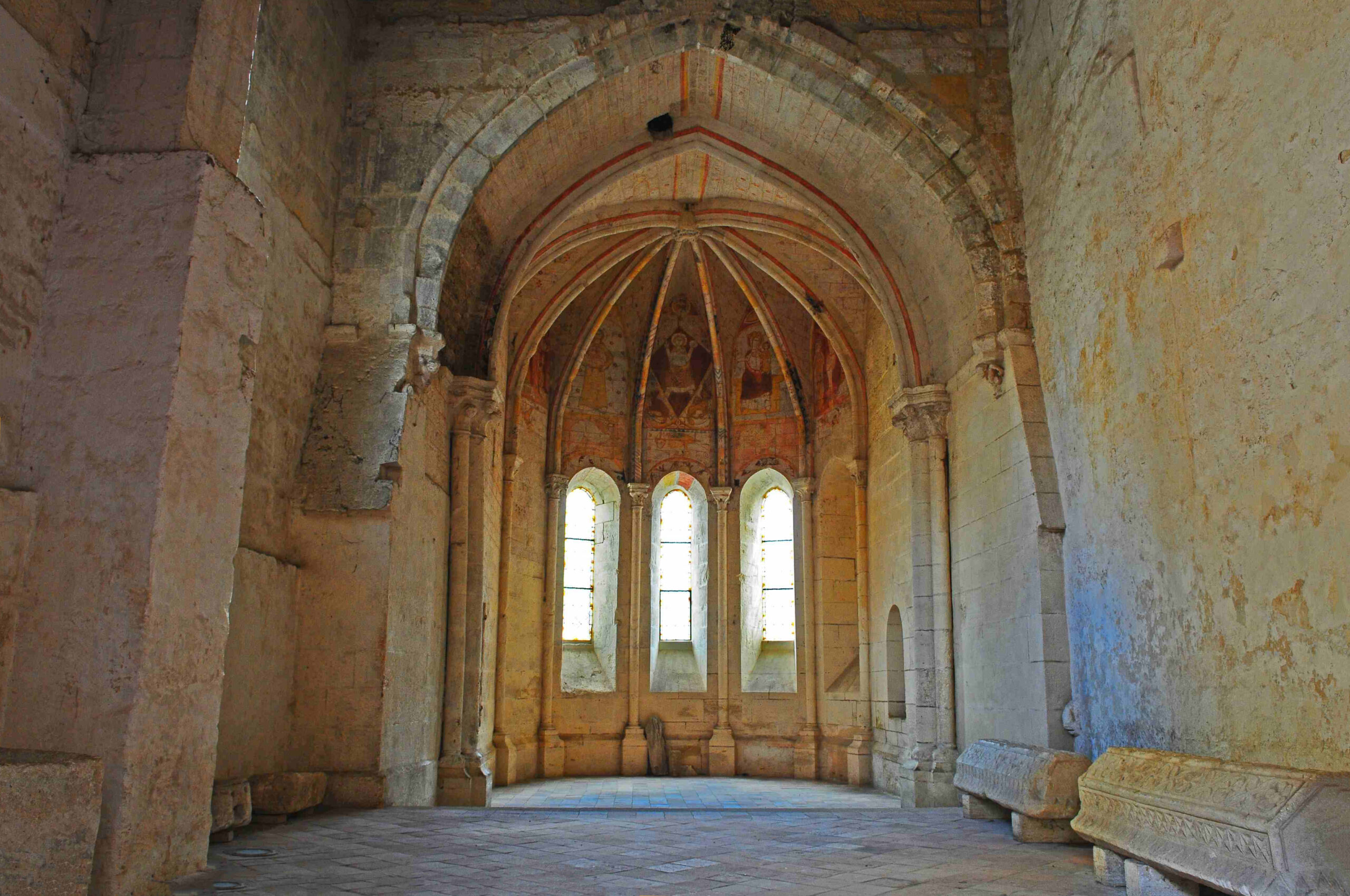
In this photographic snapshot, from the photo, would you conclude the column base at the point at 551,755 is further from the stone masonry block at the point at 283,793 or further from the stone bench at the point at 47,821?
the stone bench at the point at 47,821

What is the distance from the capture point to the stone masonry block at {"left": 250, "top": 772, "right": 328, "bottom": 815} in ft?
22.5

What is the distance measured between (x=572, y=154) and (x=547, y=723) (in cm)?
793

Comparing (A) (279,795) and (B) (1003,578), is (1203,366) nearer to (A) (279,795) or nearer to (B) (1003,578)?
(B) (1003,578)

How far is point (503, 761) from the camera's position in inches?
512

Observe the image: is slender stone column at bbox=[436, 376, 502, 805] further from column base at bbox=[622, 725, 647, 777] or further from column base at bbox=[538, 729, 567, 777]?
column base at bbox=[622, 725, 647, 777]

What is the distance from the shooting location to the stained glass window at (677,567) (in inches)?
619

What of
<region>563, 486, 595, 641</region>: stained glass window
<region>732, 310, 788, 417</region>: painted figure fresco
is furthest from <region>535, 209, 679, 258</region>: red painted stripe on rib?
<region>563, 486, 595, 641</region>: stained glass window

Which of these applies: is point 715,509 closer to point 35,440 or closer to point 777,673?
point 777,673

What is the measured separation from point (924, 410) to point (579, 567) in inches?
275

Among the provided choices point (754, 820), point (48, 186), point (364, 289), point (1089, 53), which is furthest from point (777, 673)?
point (48, 186)

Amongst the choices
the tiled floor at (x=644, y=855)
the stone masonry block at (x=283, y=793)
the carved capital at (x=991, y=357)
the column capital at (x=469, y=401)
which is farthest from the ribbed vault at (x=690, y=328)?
the tiled floor at (x=644, y=855)

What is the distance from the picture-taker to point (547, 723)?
47.3ft

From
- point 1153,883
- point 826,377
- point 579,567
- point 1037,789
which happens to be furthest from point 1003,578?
point 579,567

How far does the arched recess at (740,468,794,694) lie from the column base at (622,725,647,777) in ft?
5.42
